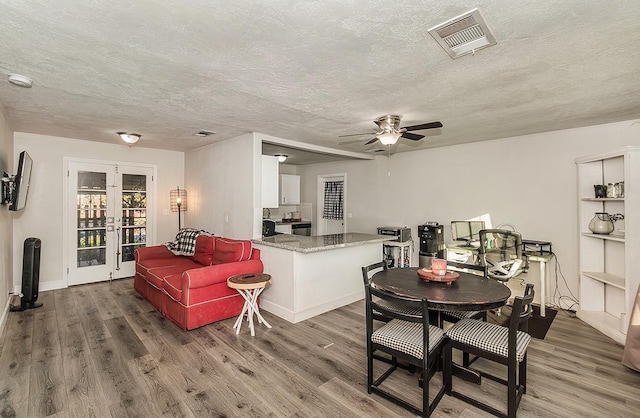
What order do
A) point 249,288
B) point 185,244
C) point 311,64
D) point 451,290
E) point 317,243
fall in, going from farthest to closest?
point 185,244 → point 317,243 → point 249,288 → point 451,290 → point 311,64

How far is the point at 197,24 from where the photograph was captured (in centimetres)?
173

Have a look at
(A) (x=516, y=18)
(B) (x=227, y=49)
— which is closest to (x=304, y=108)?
(B) (x=227, y=49)

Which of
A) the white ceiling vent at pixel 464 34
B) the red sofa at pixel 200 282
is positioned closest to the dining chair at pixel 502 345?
the white ceiling vent at pixel 464 34

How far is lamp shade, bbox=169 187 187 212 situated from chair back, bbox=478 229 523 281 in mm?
5357

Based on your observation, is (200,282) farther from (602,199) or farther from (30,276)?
(602,199)

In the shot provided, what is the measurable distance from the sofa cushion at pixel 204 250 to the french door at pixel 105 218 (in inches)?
73.4

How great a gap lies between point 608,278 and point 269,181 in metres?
4.45

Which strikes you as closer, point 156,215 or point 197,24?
point 197,24

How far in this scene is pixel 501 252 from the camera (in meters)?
3.85

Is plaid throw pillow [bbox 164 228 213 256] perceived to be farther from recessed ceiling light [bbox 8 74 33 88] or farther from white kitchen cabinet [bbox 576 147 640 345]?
white kitchen cabinet [bbox 576 147 640 345]

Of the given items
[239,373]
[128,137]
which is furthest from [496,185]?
[128,137]

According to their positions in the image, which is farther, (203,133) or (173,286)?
(203,133)

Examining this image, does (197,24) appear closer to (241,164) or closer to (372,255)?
(241,164)

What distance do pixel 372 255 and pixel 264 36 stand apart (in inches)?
137
